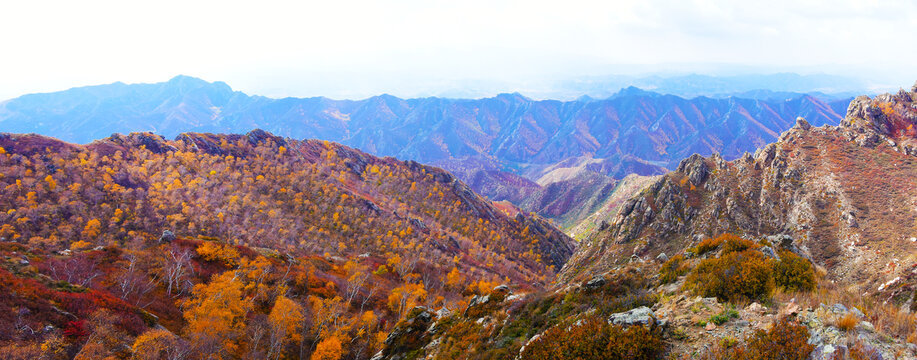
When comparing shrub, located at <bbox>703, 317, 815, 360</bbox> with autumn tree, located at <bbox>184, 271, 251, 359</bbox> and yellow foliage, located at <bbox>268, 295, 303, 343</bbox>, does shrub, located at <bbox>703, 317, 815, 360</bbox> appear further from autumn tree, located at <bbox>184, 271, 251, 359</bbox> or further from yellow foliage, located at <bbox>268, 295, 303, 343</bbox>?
yellow foliage, located at <bbox>268, 295, 303, 343</bbox>

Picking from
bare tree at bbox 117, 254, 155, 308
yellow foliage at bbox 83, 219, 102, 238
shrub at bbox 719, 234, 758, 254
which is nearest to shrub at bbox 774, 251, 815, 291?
shrub at bbox 719, 234, 758, 254

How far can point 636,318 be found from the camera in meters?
15.8

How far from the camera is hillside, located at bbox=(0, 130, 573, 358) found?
135 feet

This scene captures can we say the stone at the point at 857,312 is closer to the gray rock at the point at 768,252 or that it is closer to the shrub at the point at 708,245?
the gray rock at the point at 768,252

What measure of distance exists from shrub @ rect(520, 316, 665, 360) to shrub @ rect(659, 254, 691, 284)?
1008 cm

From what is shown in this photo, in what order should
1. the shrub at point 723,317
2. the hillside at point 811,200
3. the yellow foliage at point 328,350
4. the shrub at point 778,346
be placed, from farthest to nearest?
the hillside at point 811,200 → the yellow foliage at point 328,350 → the shrub at point 723,317 → the shrub at point 778,346

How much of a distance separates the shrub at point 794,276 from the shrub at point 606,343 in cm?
683

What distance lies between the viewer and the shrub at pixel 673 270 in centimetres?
2330

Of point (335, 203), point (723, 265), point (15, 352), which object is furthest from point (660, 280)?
point (335, 203)

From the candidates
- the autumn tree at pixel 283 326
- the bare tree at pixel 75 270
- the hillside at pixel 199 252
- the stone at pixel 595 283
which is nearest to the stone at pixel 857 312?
the stone at pixel 595 283

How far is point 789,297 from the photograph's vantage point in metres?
15.0

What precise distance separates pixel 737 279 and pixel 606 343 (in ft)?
27.3

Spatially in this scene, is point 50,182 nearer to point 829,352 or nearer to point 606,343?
point 606,343

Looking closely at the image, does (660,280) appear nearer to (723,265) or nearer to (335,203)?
(723,265)
